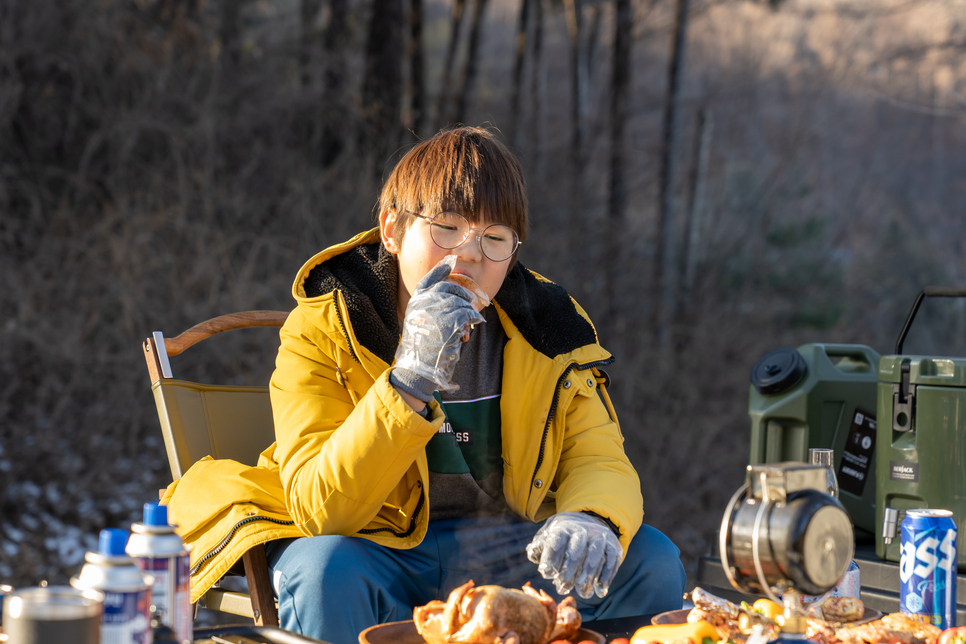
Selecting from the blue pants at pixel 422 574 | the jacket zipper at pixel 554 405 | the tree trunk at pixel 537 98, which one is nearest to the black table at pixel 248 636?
the blue pants at pixel 422 574

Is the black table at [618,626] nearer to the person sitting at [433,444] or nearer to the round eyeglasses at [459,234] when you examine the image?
the person sitting at [433,444]

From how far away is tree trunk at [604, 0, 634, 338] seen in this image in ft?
24.8

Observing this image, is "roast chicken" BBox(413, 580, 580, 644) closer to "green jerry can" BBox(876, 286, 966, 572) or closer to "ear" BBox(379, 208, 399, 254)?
"ear" BBox(379, 208, 399, 254)

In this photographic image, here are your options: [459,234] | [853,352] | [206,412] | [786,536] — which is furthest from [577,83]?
[786,536]

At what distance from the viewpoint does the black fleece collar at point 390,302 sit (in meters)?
1.99

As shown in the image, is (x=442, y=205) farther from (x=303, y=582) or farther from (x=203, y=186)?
(x=203, y=186)

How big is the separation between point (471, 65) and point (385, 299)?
573 cm

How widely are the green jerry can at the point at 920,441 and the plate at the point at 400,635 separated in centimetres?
135

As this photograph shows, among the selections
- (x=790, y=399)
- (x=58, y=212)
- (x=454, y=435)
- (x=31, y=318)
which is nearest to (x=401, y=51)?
(x=58, y=212)

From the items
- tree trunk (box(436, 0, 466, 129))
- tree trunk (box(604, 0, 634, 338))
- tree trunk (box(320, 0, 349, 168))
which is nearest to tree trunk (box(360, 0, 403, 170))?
tree trunk (box(320, 0, 349, 168))

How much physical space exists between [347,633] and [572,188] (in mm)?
6192

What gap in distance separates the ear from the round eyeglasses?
0.37 feet

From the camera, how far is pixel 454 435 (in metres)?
2.04

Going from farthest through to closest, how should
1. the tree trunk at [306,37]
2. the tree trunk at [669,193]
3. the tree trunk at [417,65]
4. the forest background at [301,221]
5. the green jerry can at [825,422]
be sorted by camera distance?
1. the tree trunk at [669,193]
2. the tree trunk at [417,65]
3. the tree trunk at [306,37]
4. the forest background at [301,221]
5. the green jerry can at [825,422]
